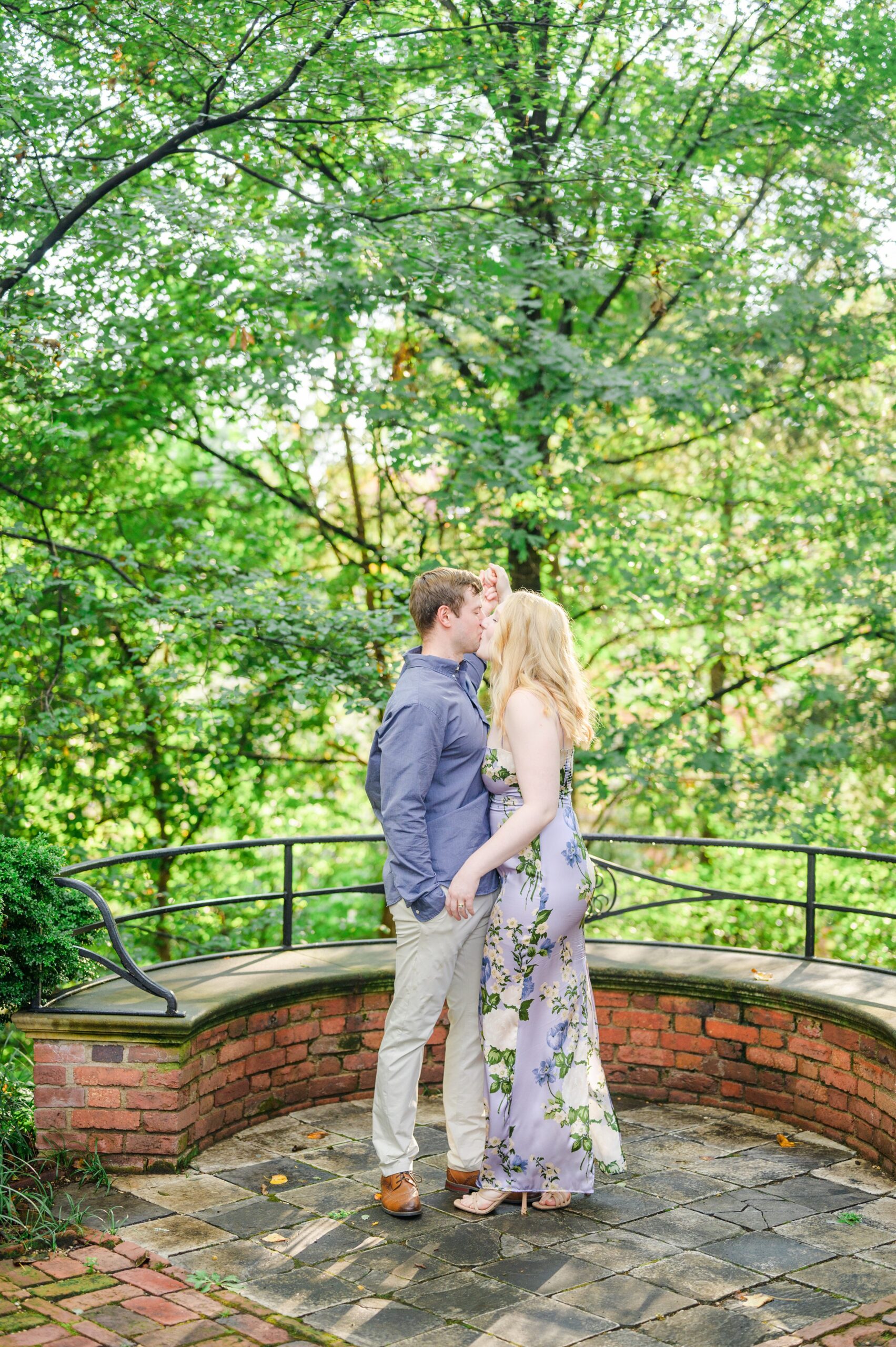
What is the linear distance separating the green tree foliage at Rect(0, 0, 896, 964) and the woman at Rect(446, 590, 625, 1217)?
402cm

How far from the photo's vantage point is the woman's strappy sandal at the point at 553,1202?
Result: 410 cm

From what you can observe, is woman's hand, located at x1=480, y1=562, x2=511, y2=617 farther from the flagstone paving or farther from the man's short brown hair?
the flagstone paving

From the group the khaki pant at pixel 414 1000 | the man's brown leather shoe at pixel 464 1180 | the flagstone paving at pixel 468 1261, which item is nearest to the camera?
the flagstone paving at pixel 468 1261

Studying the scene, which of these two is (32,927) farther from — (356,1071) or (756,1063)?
(756,1063)

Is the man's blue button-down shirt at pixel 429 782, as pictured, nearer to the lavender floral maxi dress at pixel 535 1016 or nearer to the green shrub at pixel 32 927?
the lavender floral maxi dress at pixel 535 1016

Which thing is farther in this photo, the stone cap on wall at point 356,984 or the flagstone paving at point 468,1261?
the stone cap on wall at point 356,984

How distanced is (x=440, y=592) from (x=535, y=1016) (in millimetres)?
1441

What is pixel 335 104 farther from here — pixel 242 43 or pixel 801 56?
pixel 801 56

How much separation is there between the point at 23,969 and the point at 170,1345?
154 cm

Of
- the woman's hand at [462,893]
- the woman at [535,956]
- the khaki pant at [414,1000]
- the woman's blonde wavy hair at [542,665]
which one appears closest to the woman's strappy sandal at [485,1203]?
the woman at [535,956]

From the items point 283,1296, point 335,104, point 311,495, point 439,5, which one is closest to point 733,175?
point 439,5

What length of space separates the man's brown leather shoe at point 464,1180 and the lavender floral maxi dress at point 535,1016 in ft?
0.37

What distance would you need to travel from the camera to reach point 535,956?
409cm

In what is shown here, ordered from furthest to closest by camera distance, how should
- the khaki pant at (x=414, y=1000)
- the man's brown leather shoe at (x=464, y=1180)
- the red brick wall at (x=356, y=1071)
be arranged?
the red brick wall at (x=356, y=1071) → the man's brown leather shoe at (x=464, y=1180) → the khaki pant at (x=414, y=1000)
